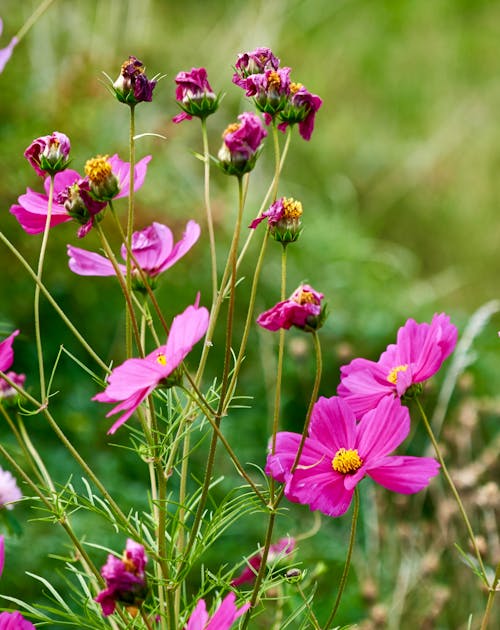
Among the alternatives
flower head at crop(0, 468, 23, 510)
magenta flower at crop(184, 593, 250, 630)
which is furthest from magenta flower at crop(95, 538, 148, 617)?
flower head at crop(0, 468, 23, 510)

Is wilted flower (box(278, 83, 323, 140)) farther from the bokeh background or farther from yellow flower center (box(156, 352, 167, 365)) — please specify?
the bokeh background

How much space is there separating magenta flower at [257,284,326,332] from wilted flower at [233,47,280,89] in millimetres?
143

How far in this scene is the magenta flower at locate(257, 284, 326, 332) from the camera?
40cm

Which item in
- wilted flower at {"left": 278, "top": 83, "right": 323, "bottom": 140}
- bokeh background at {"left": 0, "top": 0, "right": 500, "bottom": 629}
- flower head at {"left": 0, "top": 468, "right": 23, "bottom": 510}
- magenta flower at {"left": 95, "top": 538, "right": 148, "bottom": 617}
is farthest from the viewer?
bokeh background at {"left": 0, "top": 0, "right": 500, "bottom": 629}

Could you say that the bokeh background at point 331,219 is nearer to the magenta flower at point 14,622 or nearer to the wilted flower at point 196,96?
the magenta flower at point 14,622

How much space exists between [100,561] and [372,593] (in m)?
0.33

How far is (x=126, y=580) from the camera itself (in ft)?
1.24

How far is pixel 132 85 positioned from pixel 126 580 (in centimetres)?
24

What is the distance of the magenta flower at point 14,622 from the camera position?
1.46 ft

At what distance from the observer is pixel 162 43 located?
266 cm

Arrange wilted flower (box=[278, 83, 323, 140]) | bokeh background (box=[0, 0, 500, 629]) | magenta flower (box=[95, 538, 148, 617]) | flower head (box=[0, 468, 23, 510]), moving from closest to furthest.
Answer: magenta flower (box=[95, 538, 148, 617]), wilted flower (box=[278, 83, 323, 140]), flower head (box=[0, 468, 23, 510]), bokeh background (box=[0, 0, 500, 629])

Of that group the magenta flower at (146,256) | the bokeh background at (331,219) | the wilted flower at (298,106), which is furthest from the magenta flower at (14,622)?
the wilted flower at (298,106)

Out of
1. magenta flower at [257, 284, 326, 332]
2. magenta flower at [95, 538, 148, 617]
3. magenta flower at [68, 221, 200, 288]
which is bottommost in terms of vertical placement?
magenta flower at [95, 538, 148, 617]

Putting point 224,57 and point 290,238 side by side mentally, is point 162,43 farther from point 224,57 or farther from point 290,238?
point 290,238
